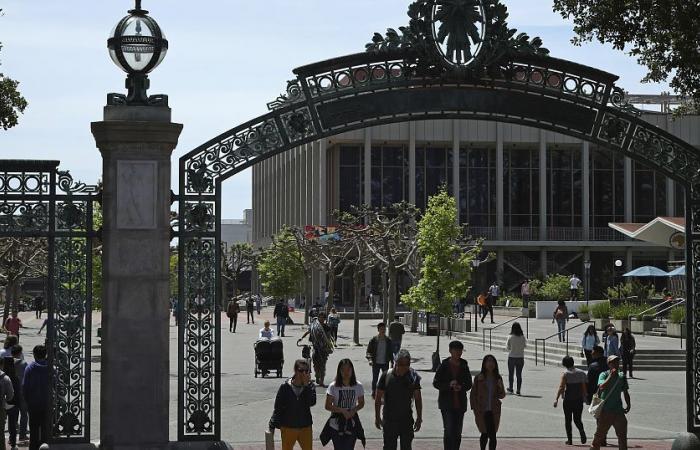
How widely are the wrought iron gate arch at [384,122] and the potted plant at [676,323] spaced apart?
25.3m

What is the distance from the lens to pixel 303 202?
85.6 m

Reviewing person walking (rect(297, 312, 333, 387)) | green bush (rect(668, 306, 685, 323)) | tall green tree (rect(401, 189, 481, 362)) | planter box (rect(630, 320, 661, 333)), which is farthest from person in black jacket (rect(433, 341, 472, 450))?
planter box (rect(630, 320, 661, 333))

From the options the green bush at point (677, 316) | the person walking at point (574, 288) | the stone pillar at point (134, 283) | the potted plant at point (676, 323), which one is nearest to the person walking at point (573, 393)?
the stone pillar at point (134, 283)

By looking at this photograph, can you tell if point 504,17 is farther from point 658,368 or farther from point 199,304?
point 658,368

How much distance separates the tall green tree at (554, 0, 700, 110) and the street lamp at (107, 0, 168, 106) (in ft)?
19.5

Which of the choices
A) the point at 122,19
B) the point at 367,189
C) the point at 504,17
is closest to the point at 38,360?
the point at 122,19

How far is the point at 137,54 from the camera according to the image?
42.3ft

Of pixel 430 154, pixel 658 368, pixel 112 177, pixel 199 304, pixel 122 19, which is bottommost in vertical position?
pixel 658 368

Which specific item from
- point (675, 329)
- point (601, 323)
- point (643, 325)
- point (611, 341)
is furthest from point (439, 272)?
point (601, 323)

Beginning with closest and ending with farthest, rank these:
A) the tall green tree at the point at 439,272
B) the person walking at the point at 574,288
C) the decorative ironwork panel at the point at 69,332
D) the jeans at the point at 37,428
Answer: the decorative ironwork panel at the point at 69,332 → the jeans at the point at 37,428 → the tall green tree at the point at 439,272 → the person walking at the point at 574,288

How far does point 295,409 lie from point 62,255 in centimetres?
327

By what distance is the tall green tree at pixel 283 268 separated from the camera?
6419 cm

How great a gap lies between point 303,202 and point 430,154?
11536 millimetres

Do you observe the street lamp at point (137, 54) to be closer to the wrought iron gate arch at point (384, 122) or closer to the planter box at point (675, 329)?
the wrought iron gate arch at point (384, 122)
